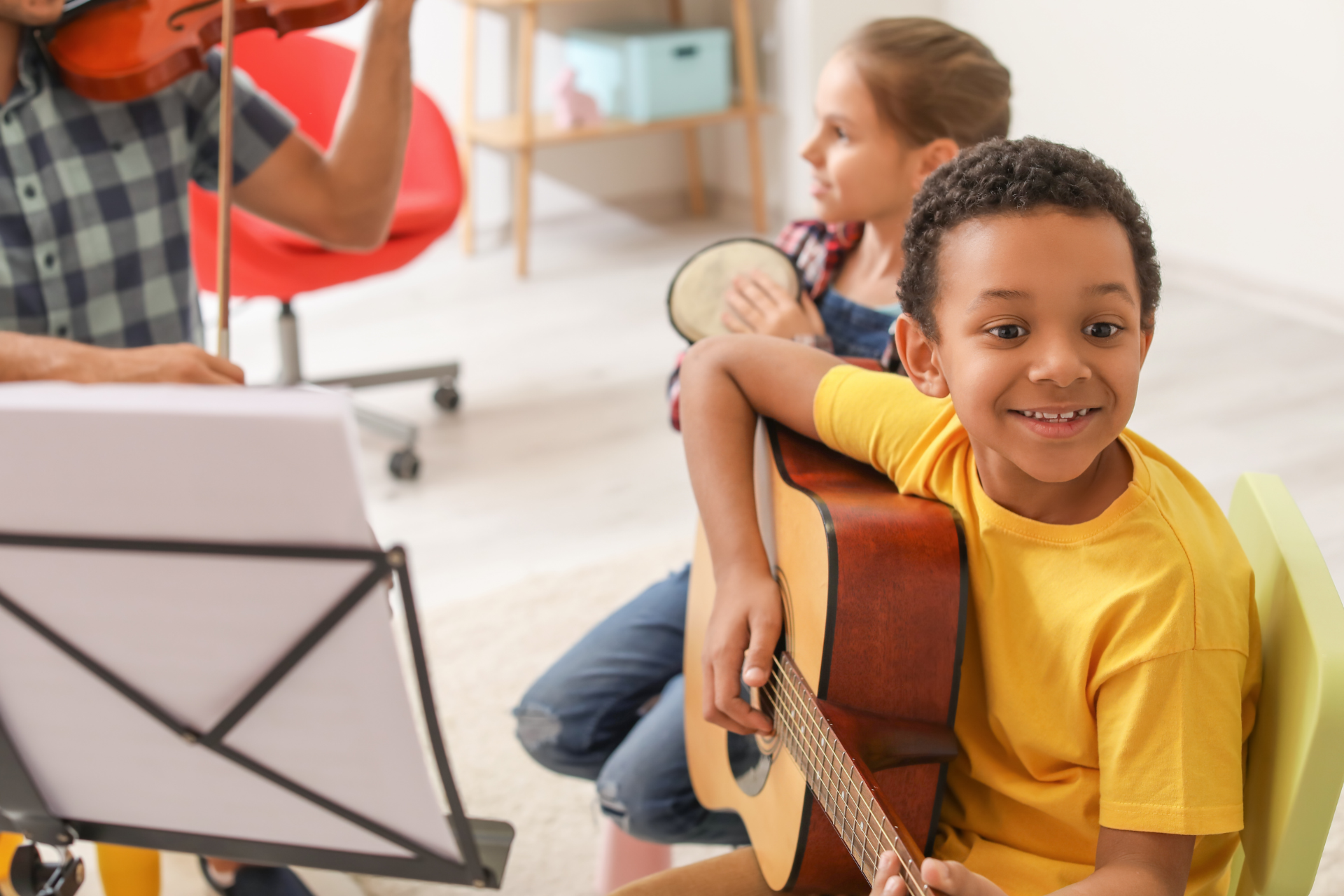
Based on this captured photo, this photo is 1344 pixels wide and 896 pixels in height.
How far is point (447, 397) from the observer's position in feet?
8.63

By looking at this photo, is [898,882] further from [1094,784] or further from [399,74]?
[399,74]

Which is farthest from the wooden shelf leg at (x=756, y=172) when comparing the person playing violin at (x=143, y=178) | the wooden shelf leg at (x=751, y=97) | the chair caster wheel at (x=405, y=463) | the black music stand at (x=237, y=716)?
the black music stand at (x=237, y=716)

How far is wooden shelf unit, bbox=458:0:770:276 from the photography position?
3.42 m

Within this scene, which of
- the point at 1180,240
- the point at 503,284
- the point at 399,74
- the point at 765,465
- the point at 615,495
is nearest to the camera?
the point at 765,465

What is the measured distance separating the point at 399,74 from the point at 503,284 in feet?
6.79

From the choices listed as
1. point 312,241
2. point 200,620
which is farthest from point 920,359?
point 312,241

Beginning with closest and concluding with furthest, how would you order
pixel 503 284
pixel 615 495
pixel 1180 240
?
1. pixel 615 495
2. pixel 1180 240
3. pixel 503 284

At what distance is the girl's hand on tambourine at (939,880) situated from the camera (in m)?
0.65

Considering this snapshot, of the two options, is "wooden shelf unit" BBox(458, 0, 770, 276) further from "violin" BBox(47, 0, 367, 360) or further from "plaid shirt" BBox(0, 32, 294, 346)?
"violin" BBox(47, 0, 367, 360)

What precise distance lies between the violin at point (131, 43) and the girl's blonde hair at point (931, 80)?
2.08 ft

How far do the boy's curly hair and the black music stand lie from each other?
41 cm

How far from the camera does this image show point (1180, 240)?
310cm

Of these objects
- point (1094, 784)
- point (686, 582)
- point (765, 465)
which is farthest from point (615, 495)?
point (1094, 784)

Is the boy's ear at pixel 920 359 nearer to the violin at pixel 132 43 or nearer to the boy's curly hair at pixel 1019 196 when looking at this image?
the boy's curly hair at pixel 1019 196
